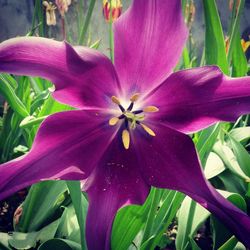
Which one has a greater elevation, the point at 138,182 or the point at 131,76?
the point at 131,76

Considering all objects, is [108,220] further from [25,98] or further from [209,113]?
[25,98]

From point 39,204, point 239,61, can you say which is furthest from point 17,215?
point 239,61

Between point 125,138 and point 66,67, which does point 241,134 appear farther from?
point 66,67

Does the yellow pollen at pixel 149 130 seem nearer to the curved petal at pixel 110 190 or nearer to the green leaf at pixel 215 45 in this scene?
the curved petal at pixel 110 190

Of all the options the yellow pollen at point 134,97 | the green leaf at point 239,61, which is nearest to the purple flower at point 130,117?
the yellow pollen at point 134,97

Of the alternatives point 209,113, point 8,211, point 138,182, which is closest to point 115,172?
point 138,182

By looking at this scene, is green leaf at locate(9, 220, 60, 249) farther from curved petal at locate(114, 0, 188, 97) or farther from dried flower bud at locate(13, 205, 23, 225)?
curved petal at locate(114, 0, 188, 97)
